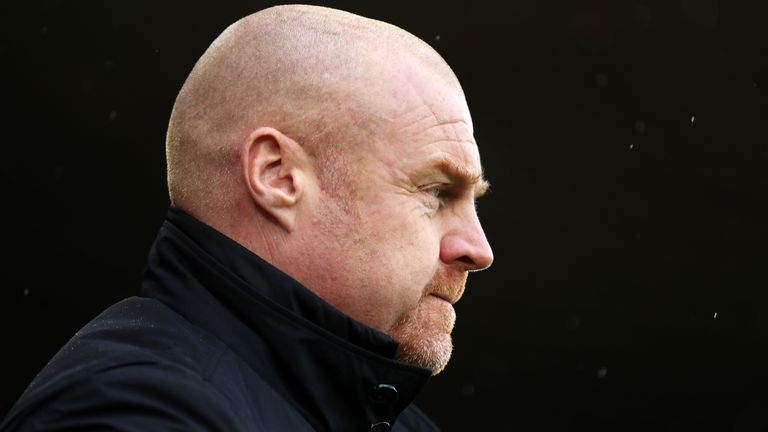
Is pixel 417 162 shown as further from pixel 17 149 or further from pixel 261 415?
pixel 17 149

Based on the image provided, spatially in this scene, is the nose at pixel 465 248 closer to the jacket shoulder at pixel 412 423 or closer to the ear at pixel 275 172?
the ear at pixel 275 172

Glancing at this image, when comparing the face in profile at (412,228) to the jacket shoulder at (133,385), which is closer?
the jacket shoulder at (133,385)

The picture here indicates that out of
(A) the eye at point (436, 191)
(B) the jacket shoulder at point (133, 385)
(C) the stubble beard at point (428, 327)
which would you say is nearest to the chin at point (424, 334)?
(C) the stubble beard at point (428, 327)

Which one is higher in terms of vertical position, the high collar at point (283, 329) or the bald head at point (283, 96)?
the bald head at point (283, 96)

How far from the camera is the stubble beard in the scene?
73.9 inches

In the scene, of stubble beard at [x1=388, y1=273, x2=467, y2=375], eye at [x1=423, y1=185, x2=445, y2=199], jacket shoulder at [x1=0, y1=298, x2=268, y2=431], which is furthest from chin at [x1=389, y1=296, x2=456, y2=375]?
jacket shoulder at [x1=0, y1=298, x2=268, y2=431]

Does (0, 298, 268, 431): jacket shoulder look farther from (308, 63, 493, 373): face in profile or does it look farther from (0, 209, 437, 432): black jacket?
(308, 63, 493, 373): face in profile

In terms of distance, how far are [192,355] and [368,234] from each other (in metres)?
0.36

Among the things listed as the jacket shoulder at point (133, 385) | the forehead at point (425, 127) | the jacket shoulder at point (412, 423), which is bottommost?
the jacket shoulder at point (412, 423)

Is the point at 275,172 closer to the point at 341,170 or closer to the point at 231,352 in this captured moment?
the point at 341,170

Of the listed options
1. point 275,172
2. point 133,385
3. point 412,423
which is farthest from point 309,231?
point 412,423

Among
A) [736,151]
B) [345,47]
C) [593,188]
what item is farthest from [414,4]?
[345,47]

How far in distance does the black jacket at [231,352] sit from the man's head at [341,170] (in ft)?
0.24

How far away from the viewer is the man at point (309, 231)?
1.70 metres
